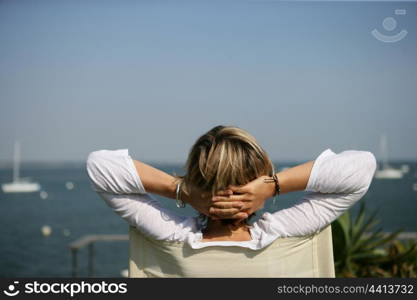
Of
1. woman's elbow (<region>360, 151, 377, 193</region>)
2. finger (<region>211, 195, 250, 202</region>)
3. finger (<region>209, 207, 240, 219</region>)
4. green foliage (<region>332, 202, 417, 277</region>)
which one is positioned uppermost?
woman's elbow (<region>360, 151, 377, 193</region>)

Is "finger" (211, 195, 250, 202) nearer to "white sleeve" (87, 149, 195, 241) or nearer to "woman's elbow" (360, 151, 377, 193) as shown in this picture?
"white sleeve" (87, 149, 195, 241)

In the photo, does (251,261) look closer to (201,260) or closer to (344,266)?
(201,260)

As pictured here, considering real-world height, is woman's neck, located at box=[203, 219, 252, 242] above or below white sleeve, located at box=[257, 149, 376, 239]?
below

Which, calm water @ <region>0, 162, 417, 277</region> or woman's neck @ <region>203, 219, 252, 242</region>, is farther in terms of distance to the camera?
calm water @ <region>0, 162, 417, 277</region>

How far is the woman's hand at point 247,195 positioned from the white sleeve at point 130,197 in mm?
124

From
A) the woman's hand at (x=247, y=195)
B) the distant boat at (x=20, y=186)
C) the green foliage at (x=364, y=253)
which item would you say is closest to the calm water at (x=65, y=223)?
the distant boat at (x=20, y=186)

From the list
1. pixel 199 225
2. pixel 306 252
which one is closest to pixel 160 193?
pixel 199 225

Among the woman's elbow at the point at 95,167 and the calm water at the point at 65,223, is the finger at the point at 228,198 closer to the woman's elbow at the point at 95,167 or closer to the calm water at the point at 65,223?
the woman's elbow at the point at 95,167

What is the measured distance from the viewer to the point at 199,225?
3.81ft

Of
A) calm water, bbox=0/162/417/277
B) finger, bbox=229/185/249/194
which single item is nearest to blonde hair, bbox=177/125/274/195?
finger, bbox=229/185/249/194

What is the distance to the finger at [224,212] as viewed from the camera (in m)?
1.03

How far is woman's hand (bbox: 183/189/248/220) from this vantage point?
102 centimetres

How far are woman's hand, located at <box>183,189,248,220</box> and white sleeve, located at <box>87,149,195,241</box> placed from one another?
75 millimetres

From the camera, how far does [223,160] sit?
99 cm
